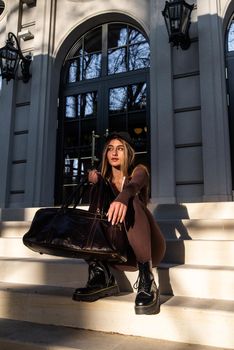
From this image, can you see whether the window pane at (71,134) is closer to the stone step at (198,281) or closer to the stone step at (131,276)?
the stone step at (131,276)

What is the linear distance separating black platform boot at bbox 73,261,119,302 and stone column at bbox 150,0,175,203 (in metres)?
2.65

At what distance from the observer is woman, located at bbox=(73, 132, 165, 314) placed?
80.7 inches

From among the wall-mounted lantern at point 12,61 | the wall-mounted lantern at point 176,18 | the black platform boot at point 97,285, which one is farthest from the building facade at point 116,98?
the black platform boot at point 97,285

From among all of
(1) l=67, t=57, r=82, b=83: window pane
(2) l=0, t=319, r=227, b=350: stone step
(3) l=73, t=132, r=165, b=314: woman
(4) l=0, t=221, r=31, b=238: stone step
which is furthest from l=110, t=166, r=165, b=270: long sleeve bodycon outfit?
(1) l=67, t=57, r=82, b=83: window pane

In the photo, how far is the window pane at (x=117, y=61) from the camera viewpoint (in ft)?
19.8

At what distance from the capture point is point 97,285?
89.2 inches

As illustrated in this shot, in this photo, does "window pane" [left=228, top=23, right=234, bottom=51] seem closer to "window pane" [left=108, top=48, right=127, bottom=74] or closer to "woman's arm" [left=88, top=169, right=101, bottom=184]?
"window pane" [left=108, top=48, right=127, bottom=74]

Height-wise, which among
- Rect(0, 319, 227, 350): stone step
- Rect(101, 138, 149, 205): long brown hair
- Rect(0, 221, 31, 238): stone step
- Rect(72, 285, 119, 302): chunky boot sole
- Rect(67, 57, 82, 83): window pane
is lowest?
Rect(0, 319, 227, 350): stone step

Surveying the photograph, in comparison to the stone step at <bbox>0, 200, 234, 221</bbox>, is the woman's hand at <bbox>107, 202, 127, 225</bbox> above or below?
below

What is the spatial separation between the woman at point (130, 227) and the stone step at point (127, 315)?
75 millimetres

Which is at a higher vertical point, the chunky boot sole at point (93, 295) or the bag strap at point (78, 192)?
the bag strap at point (78, 192)

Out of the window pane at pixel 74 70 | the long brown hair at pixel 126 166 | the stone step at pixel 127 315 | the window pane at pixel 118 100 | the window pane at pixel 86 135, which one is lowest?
the stone step at pixel 127 315

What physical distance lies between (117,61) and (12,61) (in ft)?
5.84

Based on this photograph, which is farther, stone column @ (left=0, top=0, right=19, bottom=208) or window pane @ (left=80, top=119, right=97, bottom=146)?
stone column @ (left=0, top=0, right=19, bottom=208)
